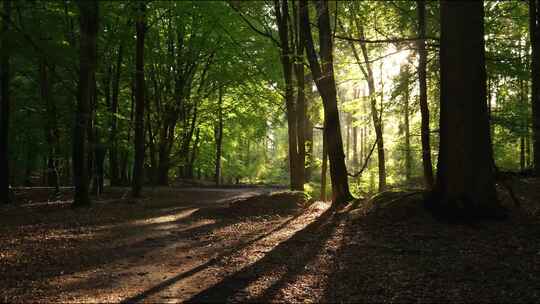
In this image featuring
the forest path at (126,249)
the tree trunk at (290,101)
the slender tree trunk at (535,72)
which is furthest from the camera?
the tree trunk at (290,101)

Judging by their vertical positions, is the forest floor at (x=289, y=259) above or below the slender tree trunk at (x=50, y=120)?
below

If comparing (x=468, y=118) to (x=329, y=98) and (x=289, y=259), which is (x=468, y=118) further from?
(x=329, y=98)

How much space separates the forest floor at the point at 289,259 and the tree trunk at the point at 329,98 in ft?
4.15

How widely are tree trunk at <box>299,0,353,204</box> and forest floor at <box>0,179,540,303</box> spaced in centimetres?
126

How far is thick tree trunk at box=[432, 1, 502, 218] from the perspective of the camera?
7414 mm

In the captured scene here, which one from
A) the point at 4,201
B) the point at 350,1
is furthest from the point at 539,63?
the point at 4,201

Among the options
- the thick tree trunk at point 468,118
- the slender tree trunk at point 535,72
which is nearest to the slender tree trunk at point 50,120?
the thick tree trunk at point 468,118

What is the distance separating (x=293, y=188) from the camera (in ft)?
52.9

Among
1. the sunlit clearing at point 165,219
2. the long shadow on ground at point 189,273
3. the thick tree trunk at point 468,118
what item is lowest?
the long shadow on ground at point 189,273

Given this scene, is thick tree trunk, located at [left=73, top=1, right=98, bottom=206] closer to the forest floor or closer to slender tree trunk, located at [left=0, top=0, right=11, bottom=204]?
the forest floor

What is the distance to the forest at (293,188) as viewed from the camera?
5777 millimetres

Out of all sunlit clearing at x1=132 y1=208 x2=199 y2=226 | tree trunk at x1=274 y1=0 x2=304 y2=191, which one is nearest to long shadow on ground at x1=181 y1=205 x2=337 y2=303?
sunlit clearing at x1=132 y1=208 x2=199 y2=226

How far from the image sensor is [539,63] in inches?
503

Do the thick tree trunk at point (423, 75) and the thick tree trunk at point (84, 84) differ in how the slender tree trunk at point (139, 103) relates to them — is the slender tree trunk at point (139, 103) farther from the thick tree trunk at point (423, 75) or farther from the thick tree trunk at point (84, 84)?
the thick tree trunk at point (423, 75)
